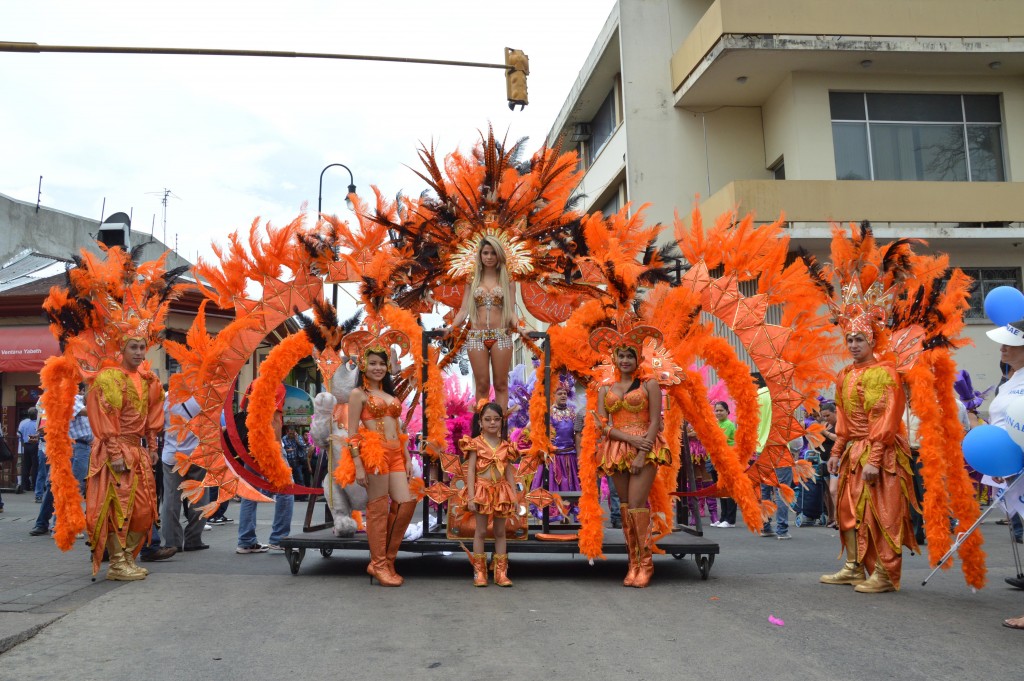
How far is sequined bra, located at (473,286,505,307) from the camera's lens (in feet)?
26.1

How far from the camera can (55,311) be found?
7441 millimetres

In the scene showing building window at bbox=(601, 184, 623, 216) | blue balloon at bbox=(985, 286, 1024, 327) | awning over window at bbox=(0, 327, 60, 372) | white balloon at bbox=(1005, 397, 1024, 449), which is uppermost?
building window at bbox=(601, 184, 623, 216)

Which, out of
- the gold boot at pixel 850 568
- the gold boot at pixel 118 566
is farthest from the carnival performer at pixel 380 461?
the gold boot at pixel 850 568

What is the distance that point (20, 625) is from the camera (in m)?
5.48

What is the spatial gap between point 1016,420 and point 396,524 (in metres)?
4.79

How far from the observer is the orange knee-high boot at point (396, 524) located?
23.1 ft

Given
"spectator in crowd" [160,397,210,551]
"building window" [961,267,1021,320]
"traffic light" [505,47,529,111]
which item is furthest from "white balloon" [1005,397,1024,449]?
"building window" [961,267,1021,320]

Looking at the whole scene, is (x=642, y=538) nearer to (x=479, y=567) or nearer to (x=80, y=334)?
(x=479, y=567)

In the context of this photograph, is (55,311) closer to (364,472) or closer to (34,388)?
(364,472)

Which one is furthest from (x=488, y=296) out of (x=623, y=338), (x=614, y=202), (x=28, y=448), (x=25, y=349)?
(x=25, y=349)

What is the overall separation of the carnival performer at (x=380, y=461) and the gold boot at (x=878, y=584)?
3.76 m

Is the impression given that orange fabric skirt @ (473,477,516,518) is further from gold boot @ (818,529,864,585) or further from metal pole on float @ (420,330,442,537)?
gold boot @ (818,529,864,585)

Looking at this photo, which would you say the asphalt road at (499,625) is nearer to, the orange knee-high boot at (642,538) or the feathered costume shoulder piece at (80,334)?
the orange knee-high boot at (642,538)

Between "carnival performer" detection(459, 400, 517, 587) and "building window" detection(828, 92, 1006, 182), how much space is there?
13.3 m
